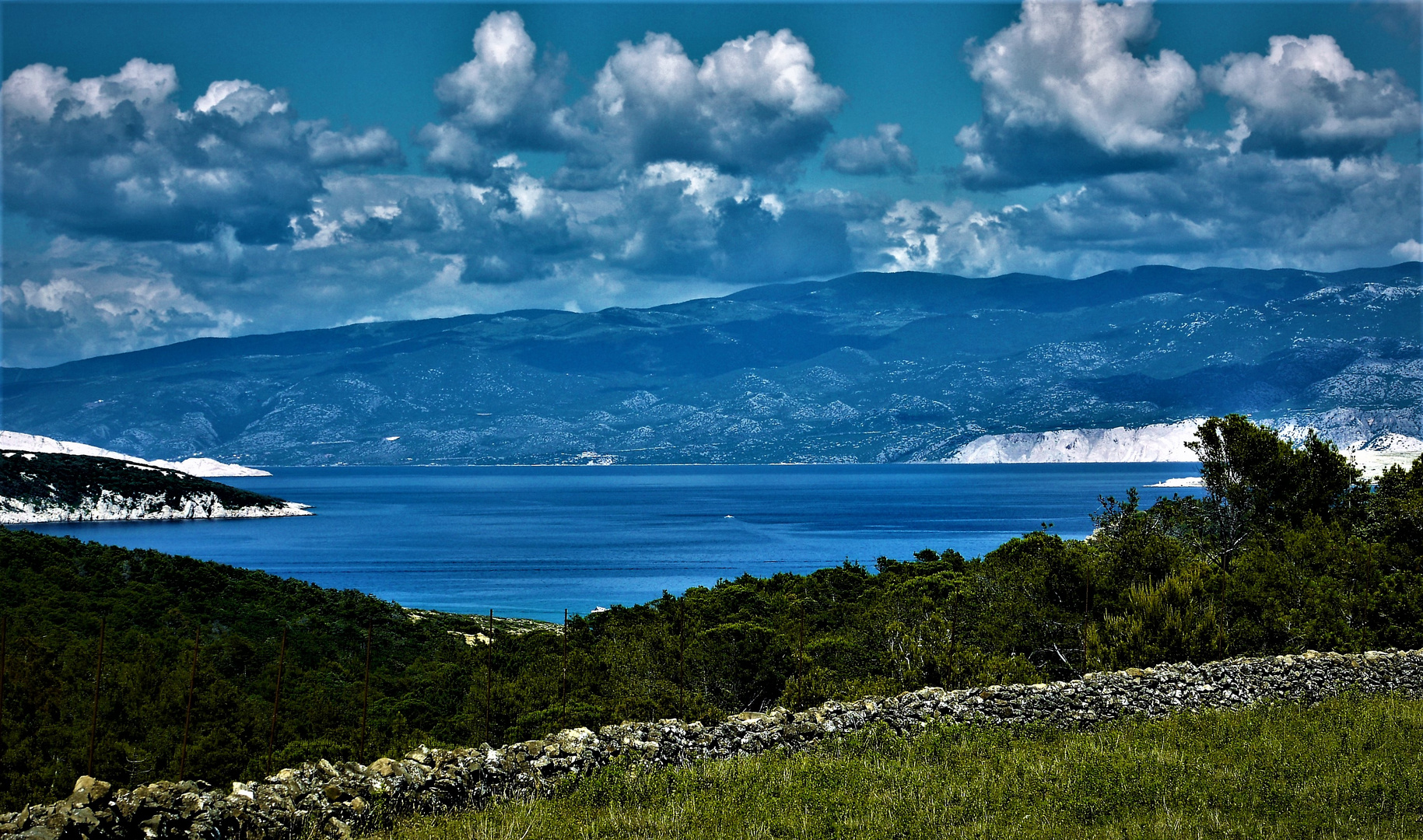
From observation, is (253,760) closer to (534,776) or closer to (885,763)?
(534,776)

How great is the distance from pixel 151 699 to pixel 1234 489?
101ft

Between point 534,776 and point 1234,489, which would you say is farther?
point 1234,489

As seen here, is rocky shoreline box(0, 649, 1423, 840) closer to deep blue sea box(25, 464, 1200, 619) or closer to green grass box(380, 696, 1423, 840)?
green grass box(380, 696, 1423, 840)

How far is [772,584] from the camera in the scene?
38938mm

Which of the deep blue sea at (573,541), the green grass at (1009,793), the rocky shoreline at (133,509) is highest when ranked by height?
the green grass at (1009,793)

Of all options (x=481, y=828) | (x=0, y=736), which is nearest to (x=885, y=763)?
(x=481, y=828)

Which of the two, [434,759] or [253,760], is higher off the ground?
[434,759]

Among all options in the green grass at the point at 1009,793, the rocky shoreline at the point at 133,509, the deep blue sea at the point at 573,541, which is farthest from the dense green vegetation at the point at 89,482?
the green grass at the point at 1009,793

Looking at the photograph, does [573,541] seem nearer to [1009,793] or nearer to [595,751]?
[595,751]

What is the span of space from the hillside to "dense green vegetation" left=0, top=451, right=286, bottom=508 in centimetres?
11

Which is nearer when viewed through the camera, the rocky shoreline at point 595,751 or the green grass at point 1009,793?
the rocky shoreline at point 595,751

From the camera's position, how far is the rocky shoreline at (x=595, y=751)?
8.82 metres

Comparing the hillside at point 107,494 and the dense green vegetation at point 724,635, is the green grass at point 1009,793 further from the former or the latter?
the hillside at point 107,494

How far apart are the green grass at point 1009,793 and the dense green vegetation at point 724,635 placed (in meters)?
4.76
